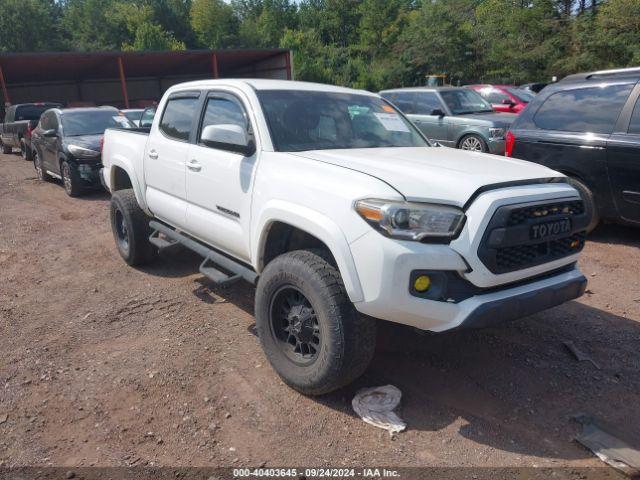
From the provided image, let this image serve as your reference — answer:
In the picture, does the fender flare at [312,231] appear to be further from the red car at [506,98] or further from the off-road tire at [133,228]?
the red car at [506,98]

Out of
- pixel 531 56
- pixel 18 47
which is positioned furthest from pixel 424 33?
pixel 18 47

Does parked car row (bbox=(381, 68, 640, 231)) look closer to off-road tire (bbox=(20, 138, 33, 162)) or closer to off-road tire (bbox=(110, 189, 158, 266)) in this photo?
off-road tire (bbox=(110, 189, 158, 266))

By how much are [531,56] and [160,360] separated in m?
38.8

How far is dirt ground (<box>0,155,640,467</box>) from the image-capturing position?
2904 mm

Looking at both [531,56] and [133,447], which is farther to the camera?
[531,56]

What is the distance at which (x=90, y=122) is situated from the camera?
10.9m

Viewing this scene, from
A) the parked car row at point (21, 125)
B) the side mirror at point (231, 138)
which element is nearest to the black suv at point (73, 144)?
the parked car row at point (21, 125)

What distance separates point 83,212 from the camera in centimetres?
888

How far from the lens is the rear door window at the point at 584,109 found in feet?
19.4

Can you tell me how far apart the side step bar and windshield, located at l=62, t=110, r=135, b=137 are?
247 inches

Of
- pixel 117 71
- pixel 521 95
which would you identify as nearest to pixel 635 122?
pixel 521 95

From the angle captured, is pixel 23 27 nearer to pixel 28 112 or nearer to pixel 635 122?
pixel 28 112

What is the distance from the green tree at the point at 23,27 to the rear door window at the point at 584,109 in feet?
205

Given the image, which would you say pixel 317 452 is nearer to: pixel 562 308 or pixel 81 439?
pixel 81 439
